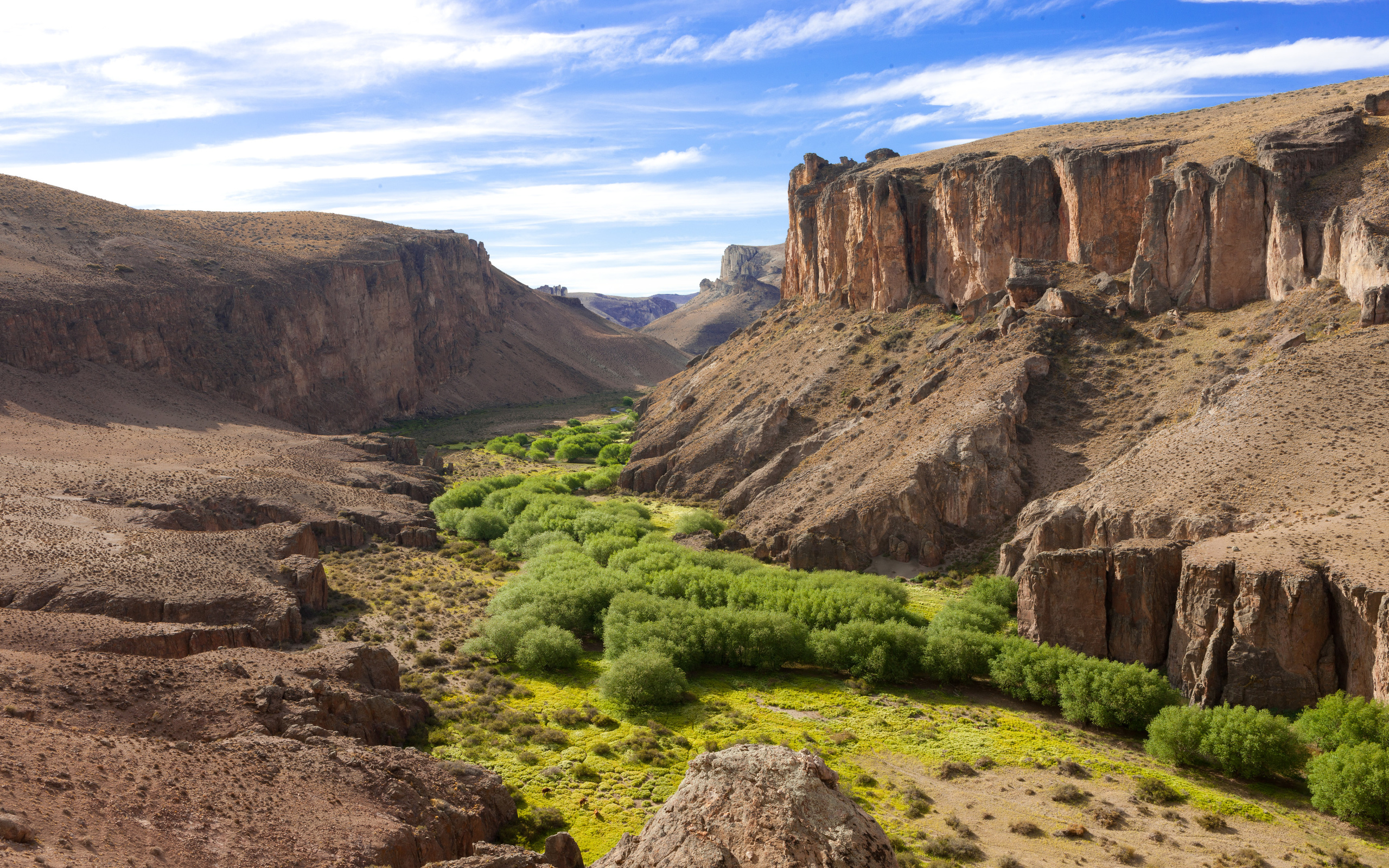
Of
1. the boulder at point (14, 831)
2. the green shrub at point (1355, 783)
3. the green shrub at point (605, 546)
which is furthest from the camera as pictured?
the green shrub at point (605, 546)

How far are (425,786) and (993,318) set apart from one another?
51.6 m

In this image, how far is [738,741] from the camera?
101ft

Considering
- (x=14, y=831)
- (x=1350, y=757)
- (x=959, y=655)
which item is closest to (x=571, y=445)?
(x=959, y=655)

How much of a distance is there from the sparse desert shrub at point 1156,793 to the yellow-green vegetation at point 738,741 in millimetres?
456

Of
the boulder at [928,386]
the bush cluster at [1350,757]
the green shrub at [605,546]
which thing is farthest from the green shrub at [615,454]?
the bush cluster at [1350,757]

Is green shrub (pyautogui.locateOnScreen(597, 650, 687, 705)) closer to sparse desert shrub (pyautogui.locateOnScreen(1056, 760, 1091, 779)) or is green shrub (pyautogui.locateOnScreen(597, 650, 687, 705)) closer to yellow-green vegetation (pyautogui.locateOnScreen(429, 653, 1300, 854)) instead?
yellow-green vegetation (pyautogui.locateOnScreen(429, 653, 1300, 854))

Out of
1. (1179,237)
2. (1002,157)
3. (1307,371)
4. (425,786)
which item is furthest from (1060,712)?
(1002,157)

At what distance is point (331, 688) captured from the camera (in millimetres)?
27781

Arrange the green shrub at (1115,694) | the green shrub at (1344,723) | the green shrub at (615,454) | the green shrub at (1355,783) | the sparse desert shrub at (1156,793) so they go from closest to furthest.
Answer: the green shrub at (1355,783), the green shrub at (1344,723), the sparse desert shrub at (1156,793), the green shrub at (1115,694), the green shrub at (615,454)

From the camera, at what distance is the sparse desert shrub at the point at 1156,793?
26172 millimetres

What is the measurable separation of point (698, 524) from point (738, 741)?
26179 millimetres

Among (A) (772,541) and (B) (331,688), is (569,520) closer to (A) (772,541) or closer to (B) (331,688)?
(A) (772,541)

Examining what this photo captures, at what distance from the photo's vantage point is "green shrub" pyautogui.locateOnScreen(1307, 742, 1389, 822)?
23750 mm

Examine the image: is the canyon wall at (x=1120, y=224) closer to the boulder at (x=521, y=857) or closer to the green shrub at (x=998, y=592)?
the green shrub at (x=998, y=592)
